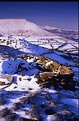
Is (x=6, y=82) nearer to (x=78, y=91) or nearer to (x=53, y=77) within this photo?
(x=53, y=77)

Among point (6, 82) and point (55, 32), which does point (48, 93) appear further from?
point (55, 32)

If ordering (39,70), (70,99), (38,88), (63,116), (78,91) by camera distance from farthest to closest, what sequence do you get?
(39,70)
(78,91)
(38,88)
(70,99)
(63,116)

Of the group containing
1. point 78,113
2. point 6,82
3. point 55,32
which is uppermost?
point 55,32

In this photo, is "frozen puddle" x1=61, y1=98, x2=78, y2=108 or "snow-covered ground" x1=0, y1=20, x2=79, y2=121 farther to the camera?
"frozen puddle" x1=61, y1=98, x2=78, y2=108

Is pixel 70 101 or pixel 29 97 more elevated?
pixel 29 97

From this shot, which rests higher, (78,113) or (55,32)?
(55,32)

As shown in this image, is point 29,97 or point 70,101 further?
point 70,101

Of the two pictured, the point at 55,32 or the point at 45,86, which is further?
the point at 55,32

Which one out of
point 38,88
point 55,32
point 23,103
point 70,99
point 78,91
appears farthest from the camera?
point 55,32

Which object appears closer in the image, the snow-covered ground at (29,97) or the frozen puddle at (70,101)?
the snow-covered ground at (29,97)

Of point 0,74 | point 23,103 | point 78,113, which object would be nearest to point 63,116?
point 78,113

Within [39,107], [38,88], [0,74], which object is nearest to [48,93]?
[38,88]
